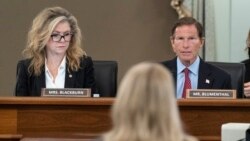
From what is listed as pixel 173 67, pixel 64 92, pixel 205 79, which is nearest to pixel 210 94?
pixel 205 79

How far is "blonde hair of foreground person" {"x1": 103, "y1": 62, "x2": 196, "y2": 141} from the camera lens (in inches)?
72.3

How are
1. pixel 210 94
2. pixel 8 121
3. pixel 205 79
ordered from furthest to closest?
1. pixel 205 79
2. pixel 210 94
3. pixel 8 121

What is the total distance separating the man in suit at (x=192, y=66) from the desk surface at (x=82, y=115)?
0.61 meters

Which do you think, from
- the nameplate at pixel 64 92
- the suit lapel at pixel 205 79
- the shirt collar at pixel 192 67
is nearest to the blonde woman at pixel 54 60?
the nameplate at pixel 64 92

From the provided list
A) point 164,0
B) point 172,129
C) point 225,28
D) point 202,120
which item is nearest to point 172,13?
point 164,0

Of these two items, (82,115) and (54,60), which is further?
(54,60)

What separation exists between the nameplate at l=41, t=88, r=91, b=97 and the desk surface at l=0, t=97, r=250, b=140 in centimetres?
16

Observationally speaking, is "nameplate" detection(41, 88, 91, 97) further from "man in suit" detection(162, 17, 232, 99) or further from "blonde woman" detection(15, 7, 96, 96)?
"man in suit" detection(162, 17, 232, 99)

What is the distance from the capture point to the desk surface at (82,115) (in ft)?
12.4

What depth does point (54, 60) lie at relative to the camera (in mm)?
4543

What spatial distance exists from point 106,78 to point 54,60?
1.33 feet

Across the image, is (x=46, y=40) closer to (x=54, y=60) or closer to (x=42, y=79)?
(x=54, y=60)

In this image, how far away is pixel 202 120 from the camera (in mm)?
3826

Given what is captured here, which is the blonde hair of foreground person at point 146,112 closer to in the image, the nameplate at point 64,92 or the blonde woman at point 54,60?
the nameplate at point 64,92
